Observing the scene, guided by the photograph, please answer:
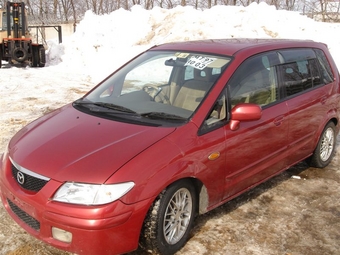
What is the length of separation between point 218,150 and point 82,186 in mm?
1236

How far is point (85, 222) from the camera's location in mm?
2566

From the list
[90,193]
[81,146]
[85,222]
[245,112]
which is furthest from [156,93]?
[85,222]

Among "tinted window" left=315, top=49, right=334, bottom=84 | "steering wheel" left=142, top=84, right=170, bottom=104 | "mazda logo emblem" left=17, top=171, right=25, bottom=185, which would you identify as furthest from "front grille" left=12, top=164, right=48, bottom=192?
"tinted window" left=315, top=49, right=334, bottom=84

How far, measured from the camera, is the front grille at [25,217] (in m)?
2.82

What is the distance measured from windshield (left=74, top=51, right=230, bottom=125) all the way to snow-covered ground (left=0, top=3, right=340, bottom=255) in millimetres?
4420

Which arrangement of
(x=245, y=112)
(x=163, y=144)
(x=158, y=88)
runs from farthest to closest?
(x=158, y=88) < (x=245, y=112) < (x=163, y=144)

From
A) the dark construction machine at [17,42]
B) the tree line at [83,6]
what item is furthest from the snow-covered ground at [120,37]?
the tree line at [83,6]

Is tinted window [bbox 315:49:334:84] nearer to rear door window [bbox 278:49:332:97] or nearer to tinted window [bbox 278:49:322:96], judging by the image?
rear door window [bbox 278:49:332:97]

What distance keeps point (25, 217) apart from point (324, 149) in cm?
392

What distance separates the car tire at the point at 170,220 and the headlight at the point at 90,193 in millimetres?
342

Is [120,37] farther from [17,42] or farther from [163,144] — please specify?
[163,144]

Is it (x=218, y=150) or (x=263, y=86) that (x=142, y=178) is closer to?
(x=218, y=150)

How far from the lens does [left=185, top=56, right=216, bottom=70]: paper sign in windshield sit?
3.75 metres

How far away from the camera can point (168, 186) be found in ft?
9.62
